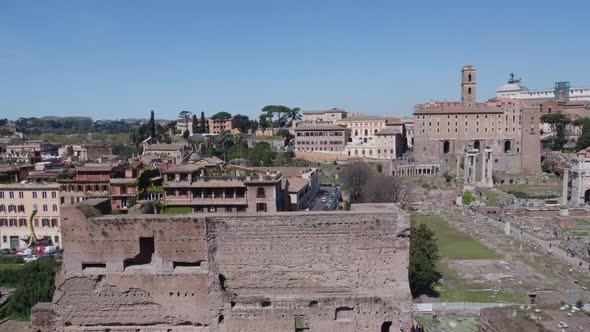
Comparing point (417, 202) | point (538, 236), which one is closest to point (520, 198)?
point (417, 202)

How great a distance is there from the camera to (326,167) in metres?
65.8

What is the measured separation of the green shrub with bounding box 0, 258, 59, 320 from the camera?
2425cm

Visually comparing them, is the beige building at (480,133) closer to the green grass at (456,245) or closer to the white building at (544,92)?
the green grass at (456,245)

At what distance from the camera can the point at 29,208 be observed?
36.5 metres

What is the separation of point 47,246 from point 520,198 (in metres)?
46.9

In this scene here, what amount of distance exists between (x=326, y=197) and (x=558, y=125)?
5326cm

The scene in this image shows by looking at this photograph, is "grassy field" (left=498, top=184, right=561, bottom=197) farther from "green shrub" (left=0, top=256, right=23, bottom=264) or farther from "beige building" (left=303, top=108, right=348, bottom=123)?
"green shrub" (left=0, top=256, right=23, bottom=264)

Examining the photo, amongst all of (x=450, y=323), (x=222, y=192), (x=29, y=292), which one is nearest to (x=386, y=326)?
(x=450, y=323)

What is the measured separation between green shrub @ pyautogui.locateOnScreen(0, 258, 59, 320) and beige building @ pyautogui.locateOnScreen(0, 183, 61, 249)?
31.1 feet

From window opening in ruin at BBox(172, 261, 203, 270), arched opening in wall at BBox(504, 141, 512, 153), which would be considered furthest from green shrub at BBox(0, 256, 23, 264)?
arched opening in wall at BBox(504, 141, 512, 153)

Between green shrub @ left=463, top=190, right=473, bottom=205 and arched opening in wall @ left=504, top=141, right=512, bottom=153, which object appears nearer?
green shrub @ left=463, top=190, right=473, bottom=205

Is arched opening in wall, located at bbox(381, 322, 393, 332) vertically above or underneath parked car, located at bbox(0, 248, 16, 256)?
above

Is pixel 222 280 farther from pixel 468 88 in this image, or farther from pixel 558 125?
pixel 558 125

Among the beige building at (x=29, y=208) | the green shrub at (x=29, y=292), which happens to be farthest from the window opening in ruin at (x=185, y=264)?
the beige building at (x=29, y=208)
